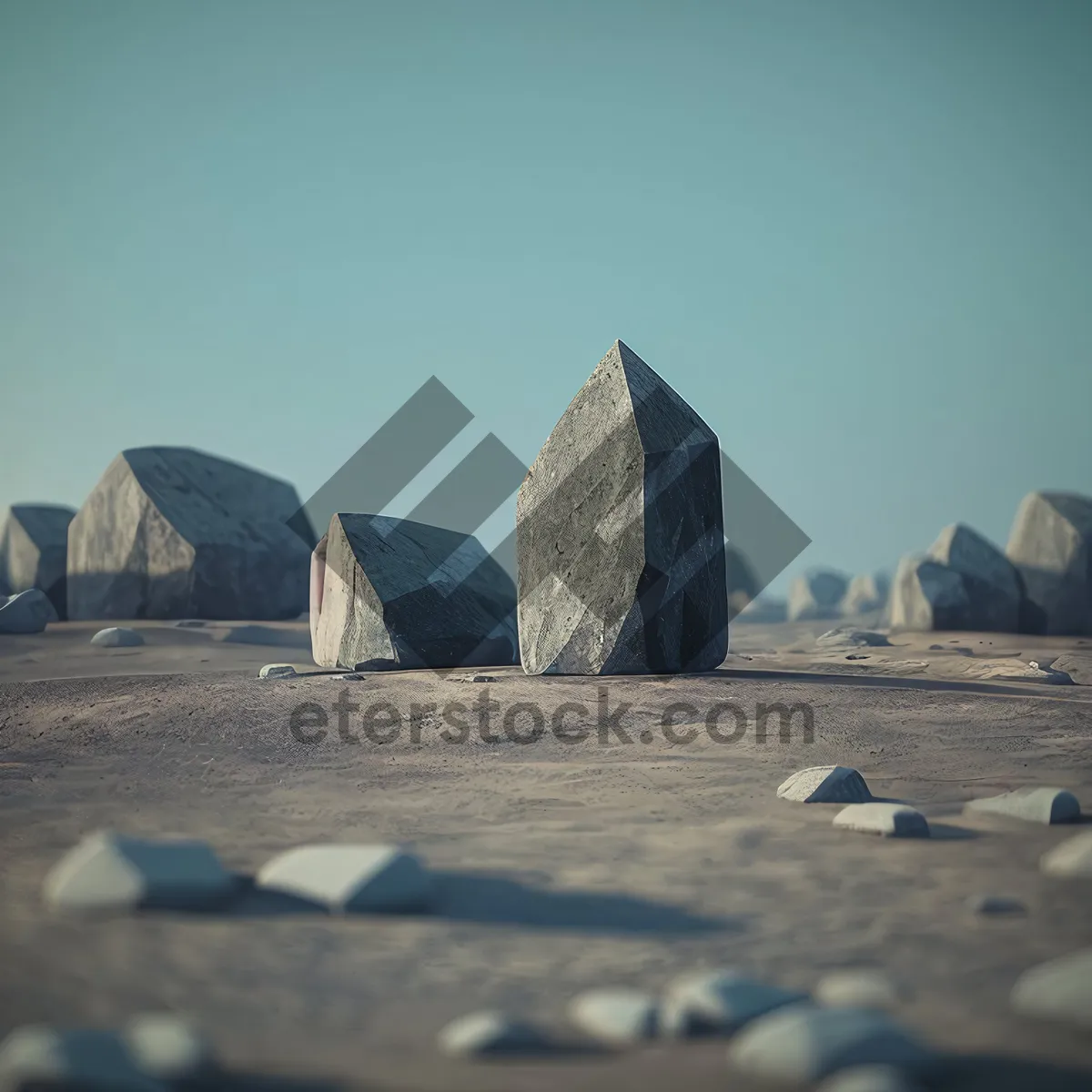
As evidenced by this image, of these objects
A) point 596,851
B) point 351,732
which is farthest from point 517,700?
point 596,851

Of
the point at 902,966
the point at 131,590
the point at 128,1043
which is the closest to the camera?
the point at 128,1043

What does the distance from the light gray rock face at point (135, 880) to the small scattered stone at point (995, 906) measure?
184cm

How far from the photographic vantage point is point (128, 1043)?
1.86 m

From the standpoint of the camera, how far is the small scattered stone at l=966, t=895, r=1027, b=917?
104 inches

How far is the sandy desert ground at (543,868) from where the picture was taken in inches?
79.3

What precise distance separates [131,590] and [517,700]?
9.96 m

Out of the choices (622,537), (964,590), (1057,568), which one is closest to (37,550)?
(622,537)

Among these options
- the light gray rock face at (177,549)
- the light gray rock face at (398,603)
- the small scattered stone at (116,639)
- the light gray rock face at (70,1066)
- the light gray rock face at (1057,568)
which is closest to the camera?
the light gray rock face at (70,1066)

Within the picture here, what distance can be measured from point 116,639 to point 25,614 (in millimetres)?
1604

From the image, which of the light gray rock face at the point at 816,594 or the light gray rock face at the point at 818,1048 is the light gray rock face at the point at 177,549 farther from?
the light gray rock face at the point at 816,594

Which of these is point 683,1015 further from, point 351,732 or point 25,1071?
point 351,732

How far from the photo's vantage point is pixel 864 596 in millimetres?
31047

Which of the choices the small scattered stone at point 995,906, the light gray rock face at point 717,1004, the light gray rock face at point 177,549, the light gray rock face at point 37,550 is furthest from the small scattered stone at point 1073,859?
the light gray rock face at point 37,550

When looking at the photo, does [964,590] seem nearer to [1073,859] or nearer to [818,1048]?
[1073,859]
